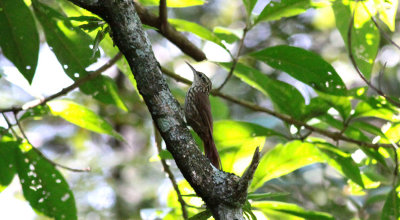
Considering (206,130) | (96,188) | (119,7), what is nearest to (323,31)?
(96,188)

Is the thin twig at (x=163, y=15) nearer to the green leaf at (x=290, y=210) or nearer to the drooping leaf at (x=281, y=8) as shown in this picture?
the drooping leaf at (x=281, y=8)

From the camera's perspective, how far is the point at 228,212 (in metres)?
1.45

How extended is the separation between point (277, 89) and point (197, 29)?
1.83 feet

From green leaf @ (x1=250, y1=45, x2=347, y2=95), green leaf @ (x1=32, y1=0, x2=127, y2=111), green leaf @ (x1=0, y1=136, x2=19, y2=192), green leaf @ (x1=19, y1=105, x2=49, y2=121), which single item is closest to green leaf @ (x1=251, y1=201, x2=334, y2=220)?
green leaf @ (x1=250, y1=45, x2=347, y2=95)

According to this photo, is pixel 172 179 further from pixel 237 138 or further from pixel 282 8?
pixel 282 8

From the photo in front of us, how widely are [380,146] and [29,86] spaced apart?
1.95 metres

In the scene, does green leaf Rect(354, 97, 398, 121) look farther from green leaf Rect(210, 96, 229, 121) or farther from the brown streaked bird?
green leaf Rect(210, 96, 229, 121)

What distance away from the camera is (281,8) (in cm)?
252

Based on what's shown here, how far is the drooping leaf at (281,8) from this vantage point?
2.48 metres

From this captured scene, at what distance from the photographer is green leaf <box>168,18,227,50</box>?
8.29ft

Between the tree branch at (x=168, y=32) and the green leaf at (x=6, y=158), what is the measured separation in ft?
3.23

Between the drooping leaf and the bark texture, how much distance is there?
108 cm

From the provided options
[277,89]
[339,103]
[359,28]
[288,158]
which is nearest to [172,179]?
[288,158]

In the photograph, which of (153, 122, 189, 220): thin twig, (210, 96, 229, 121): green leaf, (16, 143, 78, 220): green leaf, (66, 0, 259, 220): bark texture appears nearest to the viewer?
(66, 0, 259, 220): bark texture
